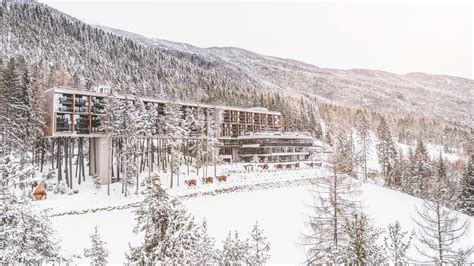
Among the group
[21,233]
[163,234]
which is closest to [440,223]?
[163,234]

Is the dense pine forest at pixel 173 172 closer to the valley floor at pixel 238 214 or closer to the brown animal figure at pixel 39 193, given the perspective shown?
the valley floor at pixel 238 214

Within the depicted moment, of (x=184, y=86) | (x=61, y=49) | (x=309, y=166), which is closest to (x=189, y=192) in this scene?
(x=309, y=166)

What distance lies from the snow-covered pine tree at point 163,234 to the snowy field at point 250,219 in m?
9.92

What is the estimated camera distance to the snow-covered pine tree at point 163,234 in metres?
12.9

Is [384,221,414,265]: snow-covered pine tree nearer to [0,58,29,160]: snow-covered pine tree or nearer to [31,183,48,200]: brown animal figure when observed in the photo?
[31,183,48,200]: brown animal figure

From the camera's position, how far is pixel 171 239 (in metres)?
13.2

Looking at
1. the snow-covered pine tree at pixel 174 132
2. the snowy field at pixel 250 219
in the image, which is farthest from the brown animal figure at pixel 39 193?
the snow-covered pine tree at pixel 174 132

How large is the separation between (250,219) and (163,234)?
2072 cm

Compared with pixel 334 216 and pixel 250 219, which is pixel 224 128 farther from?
pixel 334 216

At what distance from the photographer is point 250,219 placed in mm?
33156

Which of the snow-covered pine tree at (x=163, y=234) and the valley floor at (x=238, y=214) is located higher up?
the snow-covered pine tree at (x=163, y=234)

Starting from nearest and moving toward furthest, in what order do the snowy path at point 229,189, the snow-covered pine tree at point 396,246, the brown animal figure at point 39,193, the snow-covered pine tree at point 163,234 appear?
the snow-covered pine tree at point 163,234, the snow-covered pine tree at point 396,246, the snowy path at point 229,189, the brown animal figure at point 39,193

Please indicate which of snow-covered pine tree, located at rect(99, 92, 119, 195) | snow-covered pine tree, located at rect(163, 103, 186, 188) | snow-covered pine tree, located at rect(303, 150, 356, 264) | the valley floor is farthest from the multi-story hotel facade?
snow-covered pine tree, located at rect(303, 150, 356, 264)

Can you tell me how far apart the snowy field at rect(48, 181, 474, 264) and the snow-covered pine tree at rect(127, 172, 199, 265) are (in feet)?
32.5
